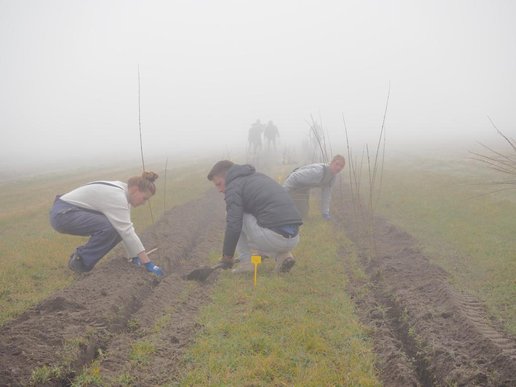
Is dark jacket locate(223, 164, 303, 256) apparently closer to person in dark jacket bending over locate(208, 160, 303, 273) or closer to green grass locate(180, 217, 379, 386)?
person in dark jacket bending over locate(208, 160, 303, 273)

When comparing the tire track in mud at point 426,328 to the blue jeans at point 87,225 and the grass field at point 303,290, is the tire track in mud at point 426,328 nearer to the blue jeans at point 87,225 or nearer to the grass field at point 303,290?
the grass field at point 303,290

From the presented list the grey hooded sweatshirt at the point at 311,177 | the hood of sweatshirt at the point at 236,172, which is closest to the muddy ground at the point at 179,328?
the hood of sweatshirt at the point at 236,172

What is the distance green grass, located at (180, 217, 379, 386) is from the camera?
→ 13.9ft

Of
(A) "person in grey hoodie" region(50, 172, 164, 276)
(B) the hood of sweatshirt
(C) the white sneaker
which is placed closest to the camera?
(B) the hood of sweatshirt

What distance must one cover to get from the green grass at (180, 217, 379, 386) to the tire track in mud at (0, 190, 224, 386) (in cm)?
34

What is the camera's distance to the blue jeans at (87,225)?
670 centimetres

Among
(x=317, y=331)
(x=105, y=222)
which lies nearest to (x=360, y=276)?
(x=317, y=331)

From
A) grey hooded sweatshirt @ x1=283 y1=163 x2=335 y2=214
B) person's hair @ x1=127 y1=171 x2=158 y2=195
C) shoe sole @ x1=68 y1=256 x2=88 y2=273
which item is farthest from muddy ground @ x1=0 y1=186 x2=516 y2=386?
grey hooded sweatshirt @ x1=283 y1=163 x2=335 y2=214

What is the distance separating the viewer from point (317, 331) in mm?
5137

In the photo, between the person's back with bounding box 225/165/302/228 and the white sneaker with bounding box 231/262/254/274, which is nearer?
the person's back with bounding box 225/165/302/228

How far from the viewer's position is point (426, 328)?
17.1 feet

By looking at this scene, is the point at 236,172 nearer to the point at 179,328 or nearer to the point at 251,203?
the point at 251,203

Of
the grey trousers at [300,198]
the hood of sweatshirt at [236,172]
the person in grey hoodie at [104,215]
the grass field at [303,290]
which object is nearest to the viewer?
the grass field at [303,290]

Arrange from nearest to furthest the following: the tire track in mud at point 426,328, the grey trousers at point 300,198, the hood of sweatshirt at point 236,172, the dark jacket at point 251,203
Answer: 1. the tire track in mud at point 426,328
2. the dark jacket at point 251,203
3. the hood of sweatshirt at point 236,172
4. the grey trousers at point 300,198
